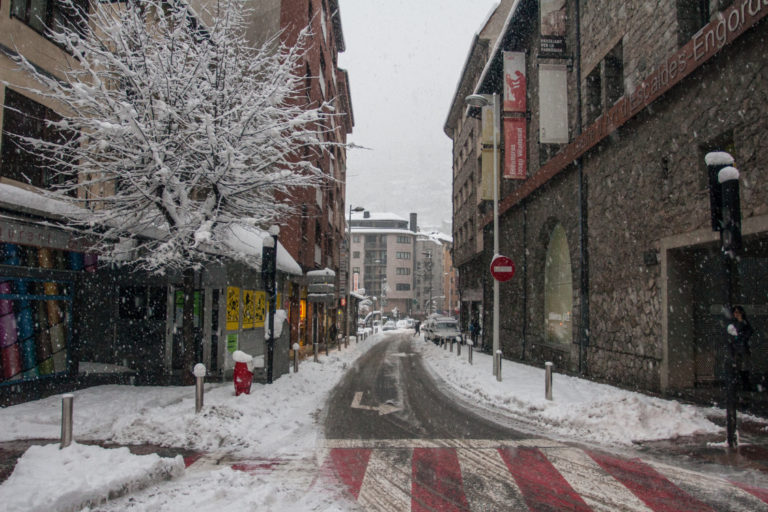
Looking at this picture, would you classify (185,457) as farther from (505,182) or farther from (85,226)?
(505,182)

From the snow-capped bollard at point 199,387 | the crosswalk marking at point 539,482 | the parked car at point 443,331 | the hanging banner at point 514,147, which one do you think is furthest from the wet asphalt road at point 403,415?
the parked car at point 443,331

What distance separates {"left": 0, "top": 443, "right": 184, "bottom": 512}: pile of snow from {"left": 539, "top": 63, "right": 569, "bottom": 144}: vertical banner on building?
14.0 meters

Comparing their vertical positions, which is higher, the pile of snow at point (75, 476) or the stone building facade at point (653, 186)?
the stone building facade at point (653, 186)

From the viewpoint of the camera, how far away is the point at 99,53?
31.5 ft

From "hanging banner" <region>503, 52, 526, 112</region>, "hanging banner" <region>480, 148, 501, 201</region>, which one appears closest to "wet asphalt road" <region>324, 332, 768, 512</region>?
"hanging banner" <region>503, 52, 526, 112</region>

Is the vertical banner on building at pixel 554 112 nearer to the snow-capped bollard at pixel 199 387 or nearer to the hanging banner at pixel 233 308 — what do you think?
the hanging banner at pixel 233 308

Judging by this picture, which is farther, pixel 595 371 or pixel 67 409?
pixel 595 371

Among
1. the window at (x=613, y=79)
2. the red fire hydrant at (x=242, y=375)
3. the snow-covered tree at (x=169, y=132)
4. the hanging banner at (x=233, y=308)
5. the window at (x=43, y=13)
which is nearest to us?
the snow-covered tree at (x=169, y=132)

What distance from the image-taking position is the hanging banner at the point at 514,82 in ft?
63.9

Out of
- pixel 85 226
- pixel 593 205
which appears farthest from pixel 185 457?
pixel 593 205

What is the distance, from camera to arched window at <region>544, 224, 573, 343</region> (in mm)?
16391

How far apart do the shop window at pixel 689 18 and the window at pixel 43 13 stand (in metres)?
12.1

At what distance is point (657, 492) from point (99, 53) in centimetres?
1129

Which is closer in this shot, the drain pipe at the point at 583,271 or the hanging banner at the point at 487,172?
the drain pipe at the point at 583,271
